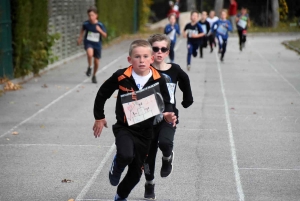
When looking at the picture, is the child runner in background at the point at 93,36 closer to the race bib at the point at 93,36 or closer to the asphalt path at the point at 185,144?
the race bib at the point at 93,36

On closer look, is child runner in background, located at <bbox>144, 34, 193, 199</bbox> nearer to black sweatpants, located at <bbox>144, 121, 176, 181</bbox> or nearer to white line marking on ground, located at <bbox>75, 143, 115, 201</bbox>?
black sweatpants, located at <bbox>144, 121, 176, 181</bbox>

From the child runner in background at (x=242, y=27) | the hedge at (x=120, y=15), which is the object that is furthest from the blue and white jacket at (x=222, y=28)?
the hedge at (x=120, y=15)

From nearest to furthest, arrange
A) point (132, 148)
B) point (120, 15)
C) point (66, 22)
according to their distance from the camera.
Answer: point (132, 148) → point (66, 22) → point (120, 15)

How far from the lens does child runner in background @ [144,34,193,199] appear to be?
7.17 meters

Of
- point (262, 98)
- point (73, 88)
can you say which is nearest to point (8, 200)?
point (262, 98)

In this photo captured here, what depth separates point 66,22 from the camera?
2841 centimetres

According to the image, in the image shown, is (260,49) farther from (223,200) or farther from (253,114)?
(223,200)

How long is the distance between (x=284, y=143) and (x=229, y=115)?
2.89 m

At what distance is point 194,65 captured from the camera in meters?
25.8

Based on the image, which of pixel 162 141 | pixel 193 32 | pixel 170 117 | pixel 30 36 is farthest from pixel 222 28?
pixel 170 117

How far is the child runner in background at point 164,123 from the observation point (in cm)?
717

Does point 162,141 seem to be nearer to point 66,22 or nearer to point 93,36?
point 93,36

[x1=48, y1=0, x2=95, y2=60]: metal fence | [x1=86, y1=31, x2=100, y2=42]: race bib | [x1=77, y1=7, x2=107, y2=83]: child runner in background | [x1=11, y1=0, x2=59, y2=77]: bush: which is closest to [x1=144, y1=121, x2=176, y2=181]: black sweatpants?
[x1=77, y1=7, x2=107, y2=83]: child runner in background

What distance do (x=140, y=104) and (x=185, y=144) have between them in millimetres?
4179
